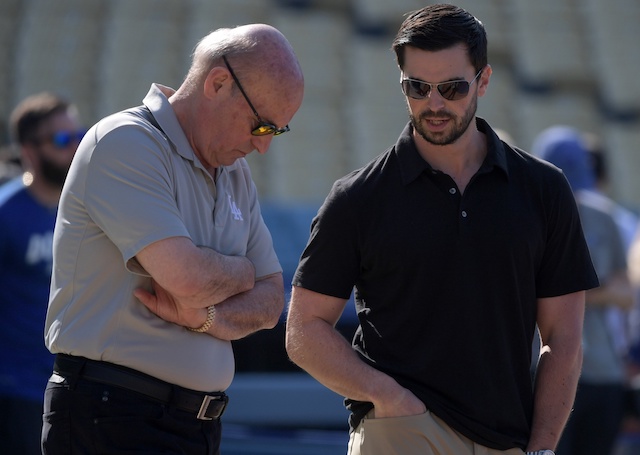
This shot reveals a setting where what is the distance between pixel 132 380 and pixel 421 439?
0.71 meters

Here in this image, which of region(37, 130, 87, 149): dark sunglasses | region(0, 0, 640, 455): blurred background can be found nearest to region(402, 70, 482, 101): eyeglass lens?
region(37, 130, 87, 149): dark sunglasses

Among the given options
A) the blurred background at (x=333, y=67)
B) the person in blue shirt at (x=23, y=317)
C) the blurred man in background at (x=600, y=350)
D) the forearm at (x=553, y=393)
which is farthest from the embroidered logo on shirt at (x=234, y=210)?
the blurred background at (x=333, y=67)

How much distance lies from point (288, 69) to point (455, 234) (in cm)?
58

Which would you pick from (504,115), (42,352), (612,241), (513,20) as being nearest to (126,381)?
(42,352)

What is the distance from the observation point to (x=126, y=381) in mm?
2383

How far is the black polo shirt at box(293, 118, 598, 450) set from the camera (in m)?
2.49

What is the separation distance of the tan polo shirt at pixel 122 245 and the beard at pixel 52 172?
161cm

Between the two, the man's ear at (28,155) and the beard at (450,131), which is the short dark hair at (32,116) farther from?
the beard at (450,131)

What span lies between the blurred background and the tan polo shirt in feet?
29.4

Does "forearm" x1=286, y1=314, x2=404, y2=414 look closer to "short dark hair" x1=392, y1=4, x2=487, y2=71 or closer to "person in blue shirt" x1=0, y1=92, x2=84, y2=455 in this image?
"short dark hair" x1=392, y1=4, x2=487, y2=71

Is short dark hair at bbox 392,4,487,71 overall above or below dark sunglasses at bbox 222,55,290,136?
above

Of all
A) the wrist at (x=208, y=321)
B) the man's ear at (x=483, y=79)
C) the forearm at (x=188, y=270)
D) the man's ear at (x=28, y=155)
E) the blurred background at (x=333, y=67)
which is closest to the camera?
the forearm at (x=188, y=270)

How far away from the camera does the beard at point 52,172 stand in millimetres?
4031

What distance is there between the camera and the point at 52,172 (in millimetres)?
4051
